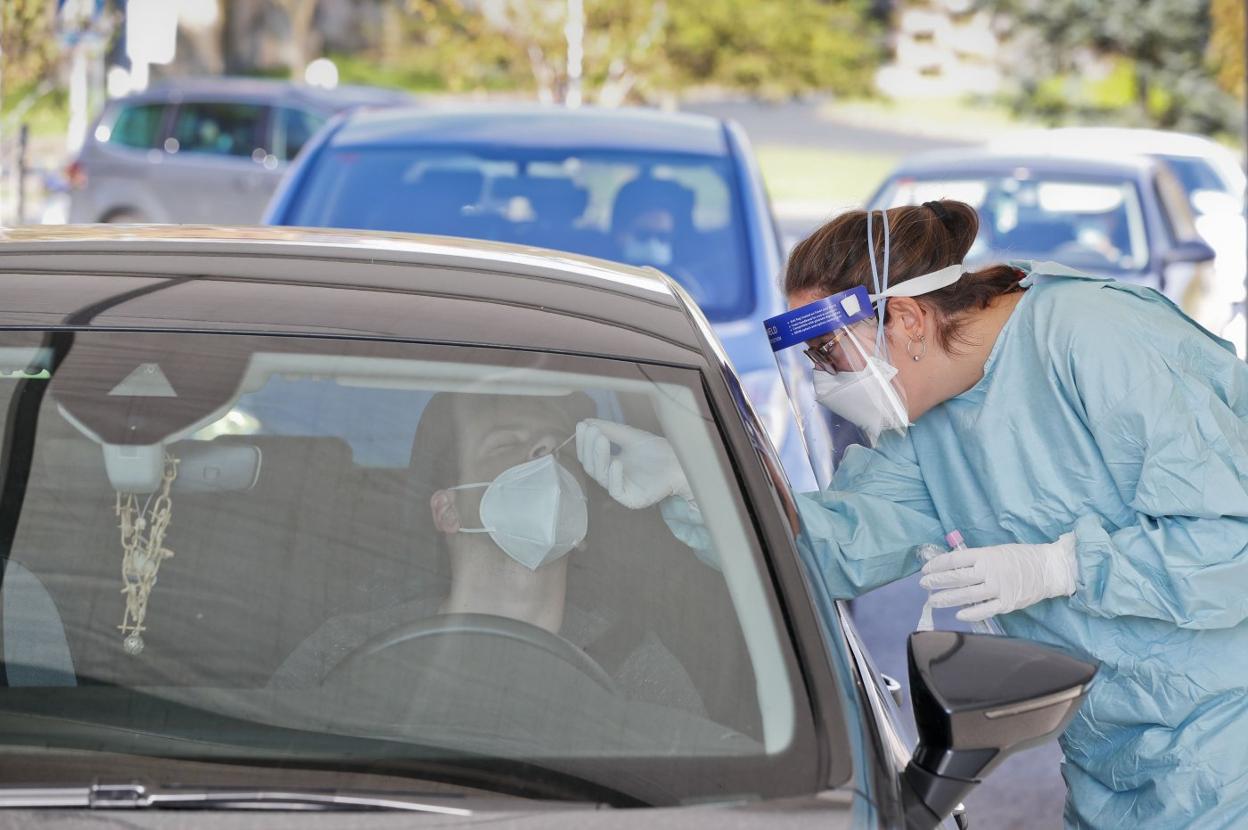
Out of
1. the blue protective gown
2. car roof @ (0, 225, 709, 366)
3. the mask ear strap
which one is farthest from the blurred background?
car roof @ (0, 225, 709, 366)

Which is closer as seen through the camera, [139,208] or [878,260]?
[878,260]

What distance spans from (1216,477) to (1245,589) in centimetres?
17

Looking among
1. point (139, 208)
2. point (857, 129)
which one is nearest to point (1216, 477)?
point (139, 208)

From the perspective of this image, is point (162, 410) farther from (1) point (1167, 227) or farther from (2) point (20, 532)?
(1) point (1167, 227)

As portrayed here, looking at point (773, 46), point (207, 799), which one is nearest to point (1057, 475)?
point (207, 799)

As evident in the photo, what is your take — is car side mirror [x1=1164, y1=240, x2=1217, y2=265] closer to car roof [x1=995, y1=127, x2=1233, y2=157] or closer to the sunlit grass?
car roof [x1=995, y1=127, x2=1233, y2=157]

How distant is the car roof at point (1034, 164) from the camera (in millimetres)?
8594

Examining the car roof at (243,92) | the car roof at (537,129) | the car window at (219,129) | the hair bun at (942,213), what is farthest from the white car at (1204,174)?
the car window at (219,129)

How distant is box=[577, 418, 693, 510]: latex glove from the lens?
198 cm

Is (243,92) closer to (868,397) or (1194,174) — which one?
(1194,174)

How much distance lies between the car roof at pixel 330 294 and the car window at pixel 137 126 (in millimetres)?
11207

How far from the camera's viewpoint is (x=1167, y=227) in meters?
8.30

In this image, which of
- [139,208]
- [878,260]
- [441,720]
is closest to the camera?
[441,720]

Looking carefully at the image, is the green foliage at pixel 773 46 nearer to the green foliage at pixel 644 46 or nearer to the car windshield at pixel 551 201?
the green foliage at pixel 644 46
